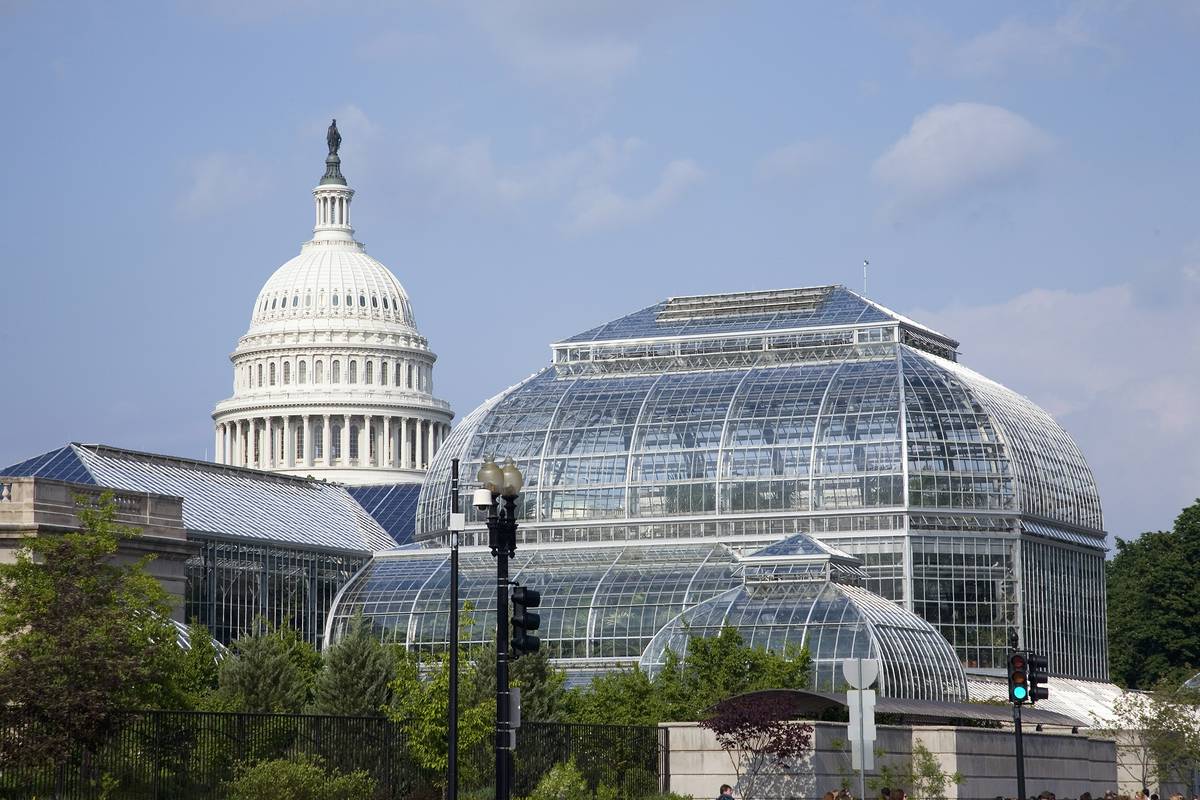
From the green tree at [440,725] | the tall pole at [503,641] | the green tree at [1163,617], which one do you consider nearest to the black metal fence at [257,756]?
the green tree at [440,725]

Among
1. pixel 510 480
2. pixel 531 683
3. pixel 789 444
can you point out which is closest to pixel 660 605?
pixel 789 444

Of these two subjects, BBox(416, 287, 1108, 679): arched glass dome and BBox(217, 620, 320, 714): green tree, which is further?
BBox(416, 287, 1108, 679): arched glass dome

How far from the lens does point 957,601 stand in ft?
356

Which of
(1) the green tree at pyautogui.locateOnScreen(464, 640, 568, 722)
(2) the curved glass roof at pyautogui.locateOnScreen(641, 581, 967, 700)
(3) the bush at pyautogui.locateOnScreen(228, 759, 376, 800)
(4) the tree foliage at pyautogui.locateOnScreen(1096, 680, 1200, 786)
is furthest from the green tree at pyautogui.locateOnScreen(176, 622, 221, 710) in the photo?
(4) the tree foliage at pyautogui.locateOnScreen(1096, 680, 1200, 786)

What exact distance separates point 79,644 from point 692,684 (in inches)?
1390

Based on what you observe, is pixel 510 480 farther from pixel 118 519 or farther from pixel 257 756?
pixel 118 519

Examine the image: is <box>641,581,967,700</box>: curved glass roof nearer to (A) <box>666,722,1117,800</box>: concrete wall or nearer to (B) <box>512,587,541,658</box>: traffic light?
(A) <box>666,722,1117,800</box>: concrete wall

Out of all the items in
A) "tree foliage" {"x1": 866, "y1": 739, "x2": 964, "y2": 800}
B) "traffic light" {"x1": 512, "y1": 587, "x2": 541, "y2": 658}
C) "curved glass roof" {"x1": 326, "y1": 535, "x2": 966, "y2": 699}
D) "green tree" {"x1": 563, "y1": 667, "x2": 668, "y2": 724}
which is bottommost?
"tree foliage" {"x1": 866, "y1": 739, "x2": 964, "y2": 800}

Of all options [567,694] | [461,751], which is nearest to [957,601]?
[567,694]

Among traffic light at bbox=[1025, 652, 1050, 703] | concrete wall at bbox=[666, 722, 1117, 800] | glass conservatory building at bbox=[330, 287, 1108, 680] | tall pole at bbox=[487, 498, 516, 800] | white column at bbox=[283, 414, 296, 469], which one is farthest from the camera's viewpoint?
white column at bbox=[283, 414, 296, 469]

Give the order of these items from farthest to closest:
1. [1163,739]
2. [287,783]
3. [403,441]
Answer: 1. [403,441]
2. [1163,739]
3. [287,783]

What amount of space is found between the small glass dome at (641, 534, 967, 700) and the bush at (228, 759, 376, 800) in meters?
41.7

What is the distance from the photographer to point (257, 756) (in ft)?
172

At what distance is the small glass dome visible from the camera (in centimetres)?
9406
